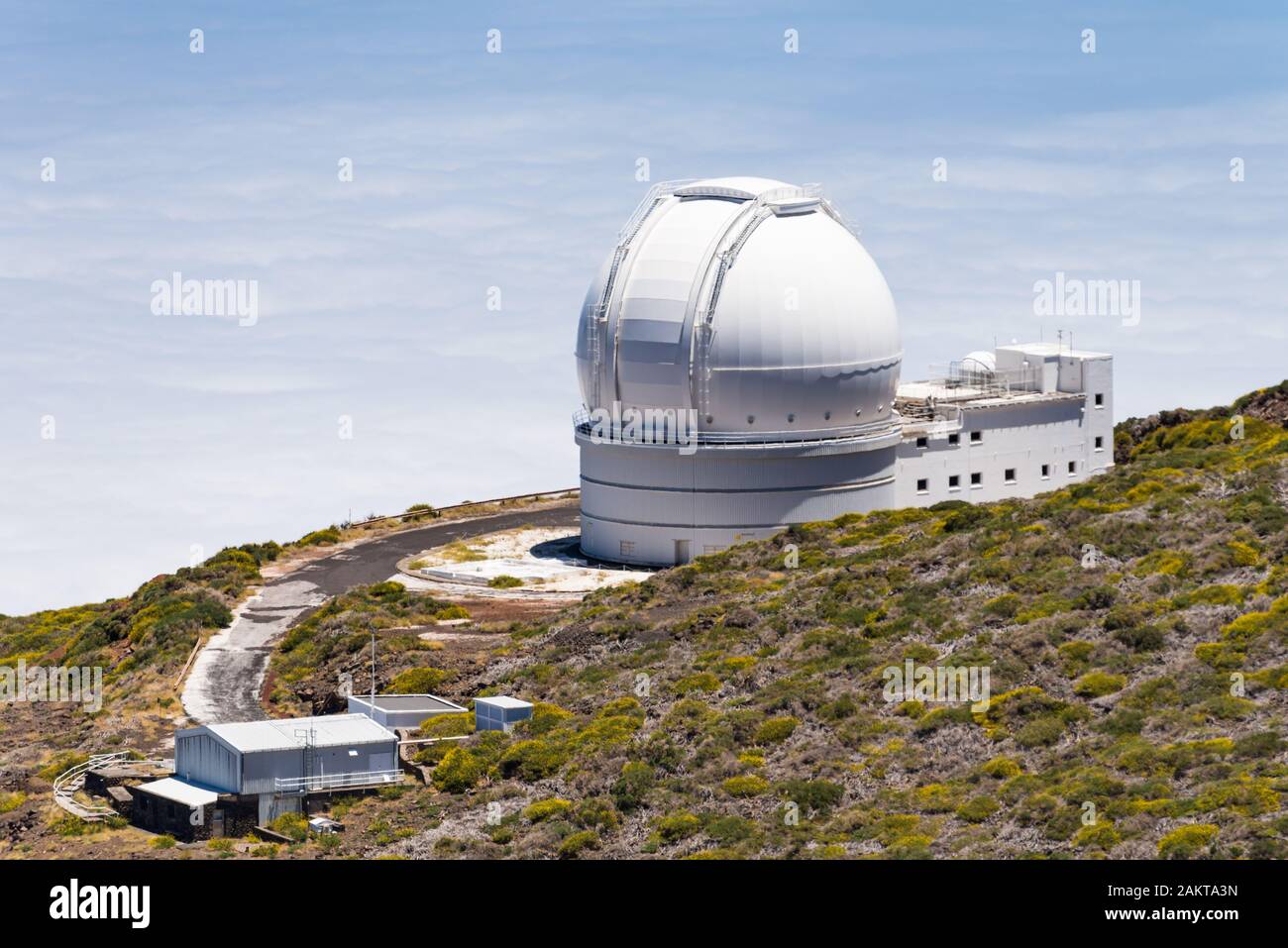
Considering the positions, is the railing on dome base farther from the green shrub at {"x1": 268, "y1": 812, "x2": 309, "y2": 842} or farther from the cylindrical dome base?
the cylindrical dome base

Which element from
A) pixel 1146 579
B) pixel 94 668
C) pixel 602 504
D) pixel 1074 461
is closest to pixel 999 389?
pixel 1074 461

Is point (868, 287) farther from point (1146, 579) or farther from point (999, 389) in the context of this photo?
point (1146, 579)

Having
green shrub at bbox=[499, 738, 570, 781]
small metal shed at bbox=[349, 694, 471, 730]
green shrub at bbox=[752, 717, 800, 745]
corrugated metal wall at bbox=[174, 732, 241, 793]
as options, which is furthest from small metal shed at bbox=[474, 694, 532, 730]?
corrugated metal wall at bbox=[174, 732, 241, 793]

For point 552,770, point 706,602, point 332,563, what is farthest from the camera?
point 332,563

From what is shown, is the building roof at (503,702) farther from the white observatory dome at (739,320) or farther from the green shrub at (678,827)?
the white observatory dome at (739,320)

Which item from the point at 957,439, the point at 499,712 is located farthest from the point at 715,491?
the point at 499,712

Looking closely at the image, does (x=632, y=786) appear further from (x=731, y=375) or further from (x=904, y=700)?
(x=731, y=375)
